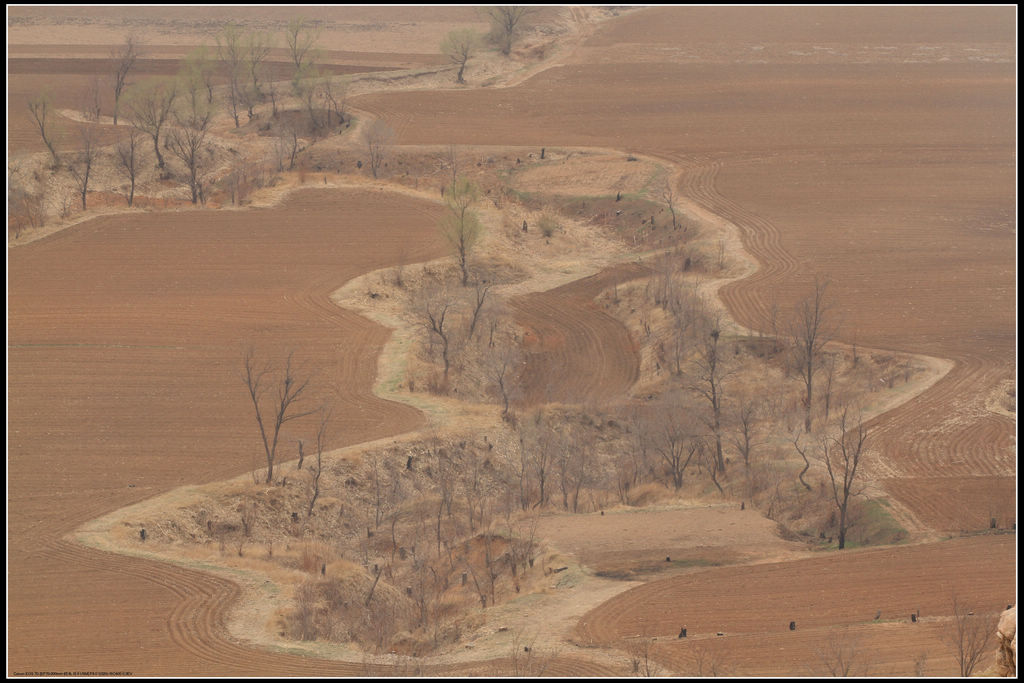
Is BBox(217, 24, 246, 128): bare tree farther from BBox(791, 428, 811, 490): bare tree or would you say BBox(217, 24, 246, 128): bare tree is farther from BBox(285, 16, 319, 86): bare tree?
BBox(791, 428, 811, 490): bare tree

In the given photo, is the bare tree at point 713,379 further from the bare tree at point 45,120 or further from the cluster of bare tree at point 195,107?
the bare tree at point 45,120

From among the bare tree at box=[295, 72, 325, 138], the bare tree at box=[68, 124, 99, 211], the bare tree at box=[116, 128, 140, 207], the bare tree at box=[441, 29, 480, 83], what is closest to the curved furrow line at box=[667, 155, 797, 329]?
the bare tree at box=[295, 72, 325, 138]

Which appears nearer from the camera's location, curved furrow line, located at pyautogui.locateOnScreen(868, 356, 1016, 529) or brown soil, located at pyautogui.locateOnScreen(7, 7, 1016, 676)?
brown soil, located at pyautogui.locateOnScreen(7, 7, 1016, 676)

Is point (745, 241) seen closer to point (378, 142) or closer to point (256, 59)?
point (378, 142)

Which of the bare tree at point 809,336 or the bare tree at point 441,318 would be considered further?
the bare tree at point 441,318

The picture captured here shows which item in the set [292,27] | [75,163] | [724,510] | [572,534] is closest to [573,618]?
[572,534]

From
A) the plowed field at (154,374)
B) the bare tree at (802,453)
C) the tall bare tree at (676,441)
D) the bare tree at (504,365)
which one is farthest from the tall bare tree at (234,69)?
the bare tree at (802,453)

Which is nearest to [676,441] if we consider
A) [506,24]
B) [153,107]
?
[153,107]
